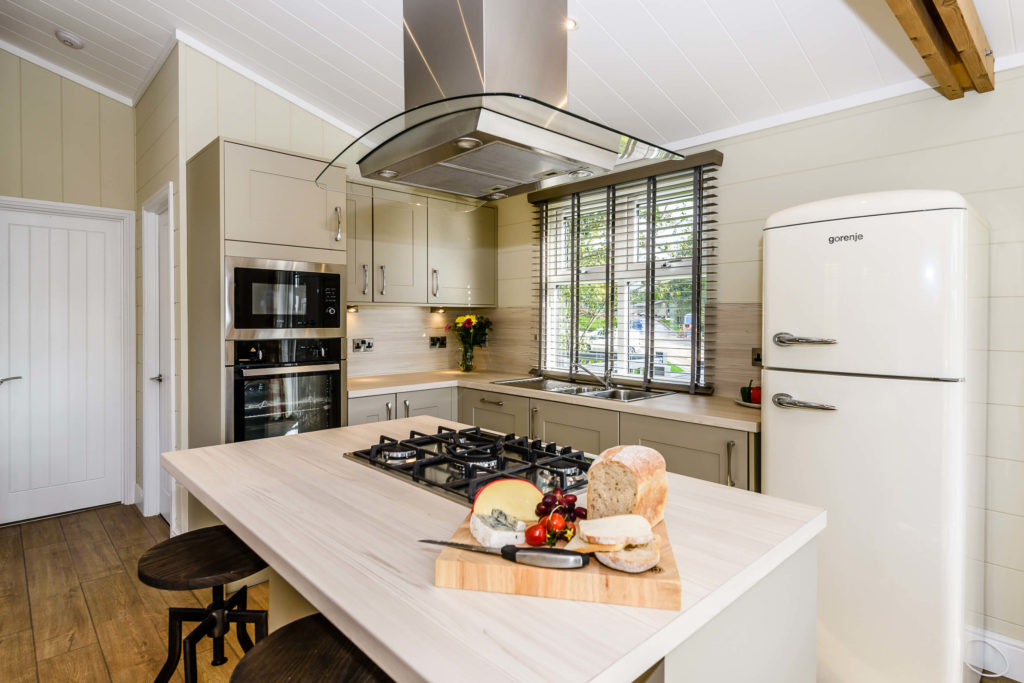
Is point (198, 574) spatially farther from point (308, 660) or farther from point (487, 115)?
point (487, 115)

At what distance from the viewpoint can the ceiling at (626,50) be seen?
2098 mm

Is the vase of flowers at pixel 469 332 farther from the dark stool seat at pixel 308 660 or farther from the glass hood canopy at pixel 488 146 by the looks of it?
the dark stool seat at pixel 308 660

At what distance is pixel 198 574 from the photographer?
1465 millimetres

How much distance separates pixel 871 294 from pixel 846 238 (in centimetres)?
21

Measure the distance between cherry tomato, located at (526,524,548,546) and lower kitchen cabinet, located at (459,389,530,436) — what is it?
230 centimetres

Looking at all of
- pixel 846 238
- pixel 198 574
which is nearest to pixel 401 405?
pixel 198 574

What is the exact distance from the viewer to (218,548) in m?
1.60

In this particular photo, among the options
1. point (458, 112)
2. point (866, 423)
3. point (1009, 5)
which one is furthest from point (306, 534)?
point (1009, 5)

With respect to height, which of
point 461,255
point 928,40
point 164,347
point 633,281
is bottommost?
point 164,347

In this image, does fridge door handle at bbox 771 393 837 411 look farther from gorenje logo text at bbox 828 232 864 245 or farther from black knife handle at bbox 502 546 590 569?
black knife handle at bbox 502 546 590 569

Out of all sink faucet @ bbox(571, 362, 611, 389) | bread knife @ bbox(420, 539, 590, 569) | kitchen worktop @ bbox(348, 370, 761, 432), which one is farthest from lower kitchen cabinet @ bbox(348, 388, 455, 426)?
bread knife @ bbox(420, 539, 590, 569)

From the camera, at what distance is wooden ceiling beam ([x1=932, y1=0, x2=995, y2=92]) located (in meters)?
1.59

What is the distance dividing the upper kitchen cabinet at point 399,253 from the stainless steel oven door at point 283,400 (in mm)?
711

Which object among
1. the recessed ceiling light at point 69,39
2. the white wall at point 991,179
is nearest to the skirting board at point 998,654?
the white wall at point 991,179
